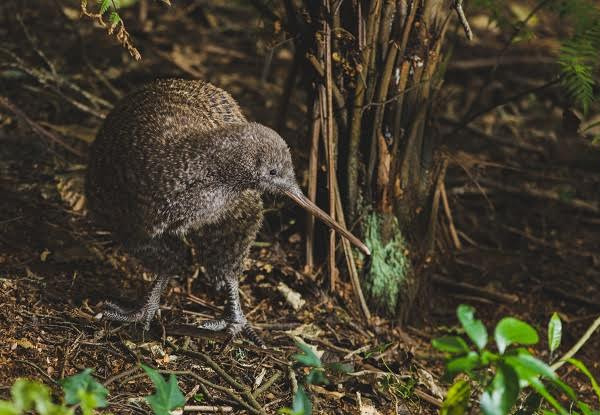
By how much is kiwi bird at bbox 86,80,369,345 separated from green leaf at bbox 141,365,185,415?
1214 mm

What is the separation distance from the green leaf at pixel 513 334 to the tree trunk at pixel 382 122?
6.05 feet

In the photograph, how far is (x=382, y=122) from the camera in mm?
4152

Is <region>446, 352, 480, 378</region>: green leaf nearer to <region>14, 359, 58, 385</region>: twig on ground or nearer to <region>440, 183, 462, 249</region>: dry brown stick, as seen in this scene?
<region>14, 359, 58, 385</region>: twig on ground

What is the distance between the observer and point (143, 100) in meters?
4.09

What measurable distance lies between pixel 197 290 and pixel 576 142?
378cm

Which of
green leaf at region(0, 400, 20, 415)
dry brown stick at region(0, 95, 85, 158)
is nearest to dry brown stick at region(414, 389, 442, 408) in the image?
green leaf at region(0, 400, 20, 415)

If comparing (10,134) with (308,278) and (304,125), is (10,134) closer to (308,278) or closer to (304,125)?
(304,125)

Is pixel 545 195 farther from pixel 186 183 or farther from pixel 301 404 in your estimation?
pixel 301 404

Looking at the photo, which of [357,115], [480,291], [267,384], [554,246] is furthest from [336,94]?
[554,246]

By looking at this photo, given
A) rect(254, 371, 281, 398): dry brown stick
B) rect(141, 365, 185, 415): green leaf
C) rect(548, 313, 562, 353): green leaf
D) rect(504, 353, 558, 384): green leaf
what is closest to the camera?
rect(504, 353, 558, 384): green leaf

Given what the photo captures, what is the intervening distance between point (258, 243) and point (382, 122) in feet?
3.69

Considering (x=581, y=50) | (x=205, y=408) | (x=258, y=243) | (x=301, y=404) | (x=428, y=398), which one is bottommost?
(x=428, y=398)

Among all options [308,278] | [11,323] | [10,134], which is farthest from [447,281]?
[10,134]

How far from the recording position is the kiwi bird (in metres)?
3.70
